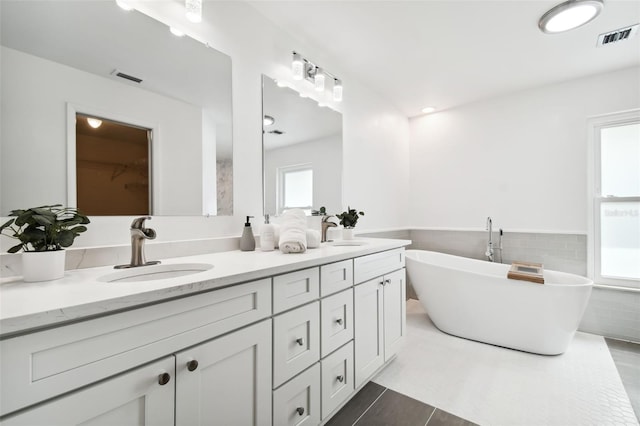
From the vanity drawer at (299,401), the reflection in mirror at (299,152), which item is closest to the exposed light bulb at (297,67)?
the reflection in mirror at (299,152)

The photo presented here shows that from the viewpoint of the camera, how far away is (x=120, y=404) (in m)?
0.71

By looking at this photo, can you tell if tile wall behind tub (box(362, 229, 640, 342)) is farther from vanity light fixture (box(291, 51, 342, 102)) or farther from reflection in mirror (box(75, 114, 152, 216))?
reflection in mirror (box(75, 114, 152, 216))

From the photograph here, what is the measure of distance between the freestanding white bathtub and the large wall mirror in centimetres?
206

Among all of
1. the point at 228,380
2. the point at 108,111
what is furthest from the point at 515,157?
the point at 108,111

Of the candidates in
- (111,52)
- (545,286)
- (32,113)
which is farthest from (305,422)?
(545,286)

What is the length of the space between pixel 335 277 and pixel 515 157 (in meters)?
2.80

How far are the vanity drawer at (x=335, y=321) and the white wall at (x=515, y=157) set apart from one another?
2.46 meters

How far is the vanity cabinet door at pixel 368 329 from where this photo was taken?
164 centimetres

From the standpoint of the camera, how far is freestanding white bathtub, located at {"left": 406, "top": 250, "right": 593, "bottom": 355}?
214 centimetres

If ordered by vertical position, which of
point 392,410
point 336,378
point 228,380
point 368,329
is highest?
point 228,380

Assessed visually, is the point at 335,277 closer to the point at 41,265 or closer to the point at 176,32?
the point at 41,265

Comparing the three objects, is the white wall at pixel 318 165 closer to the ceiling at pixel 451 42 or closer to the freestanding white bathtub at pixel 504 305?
the ceiling at pixel 451 42

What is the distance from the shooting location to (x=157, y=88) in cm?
137

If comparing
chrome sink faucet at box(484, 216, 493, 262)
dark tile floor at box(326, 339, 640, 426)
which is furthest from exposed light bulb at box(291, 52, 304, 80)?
chrome sink faucet at box(484, 216, 493, 262)
